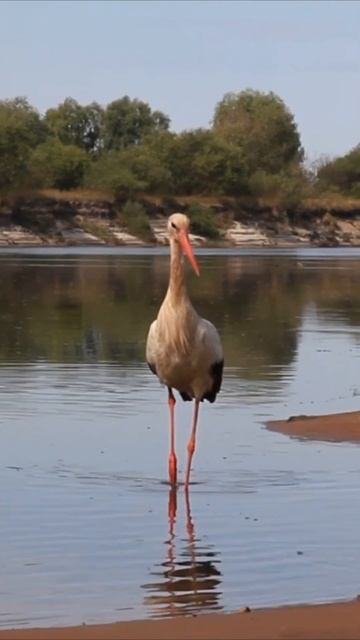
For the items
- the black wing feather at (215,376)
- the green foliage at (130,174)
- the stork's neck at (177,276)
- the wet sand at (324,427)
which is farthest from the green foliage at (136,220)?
the stork's neck at (177,276)

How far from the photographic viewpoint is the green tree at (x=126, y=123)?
148375 mm

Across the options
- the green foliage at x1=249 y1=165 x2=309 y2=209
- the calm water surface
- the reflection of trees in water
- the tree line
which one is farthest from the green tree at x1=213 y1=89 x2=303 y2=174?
the calm water surface

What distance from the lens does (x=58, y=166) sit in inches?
4272

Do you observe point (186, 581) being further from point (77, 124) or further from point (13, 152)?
point (77, 124)

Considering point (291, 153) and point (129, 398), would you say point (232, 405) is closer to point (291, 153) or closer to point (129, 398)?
point (129, 398)

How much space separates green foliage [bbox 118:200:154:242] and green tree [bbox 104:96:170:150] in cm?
4750

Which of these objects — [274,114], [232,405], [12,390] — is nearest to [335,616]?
[232,405]

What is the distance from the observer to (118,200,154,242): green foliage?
95.8m

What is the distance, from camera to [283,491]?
428 inches

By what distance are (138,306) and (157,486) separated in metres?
21.1

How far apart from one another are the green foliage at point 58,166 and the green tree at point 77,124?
97.6 ft

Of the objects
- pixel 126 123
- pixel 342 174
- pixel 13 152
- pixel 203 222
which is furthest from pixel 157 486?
pixel 126 123

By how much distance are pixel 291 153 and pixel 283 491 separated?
130668mm

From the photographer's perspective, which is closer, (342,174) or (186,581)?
(186,581)
